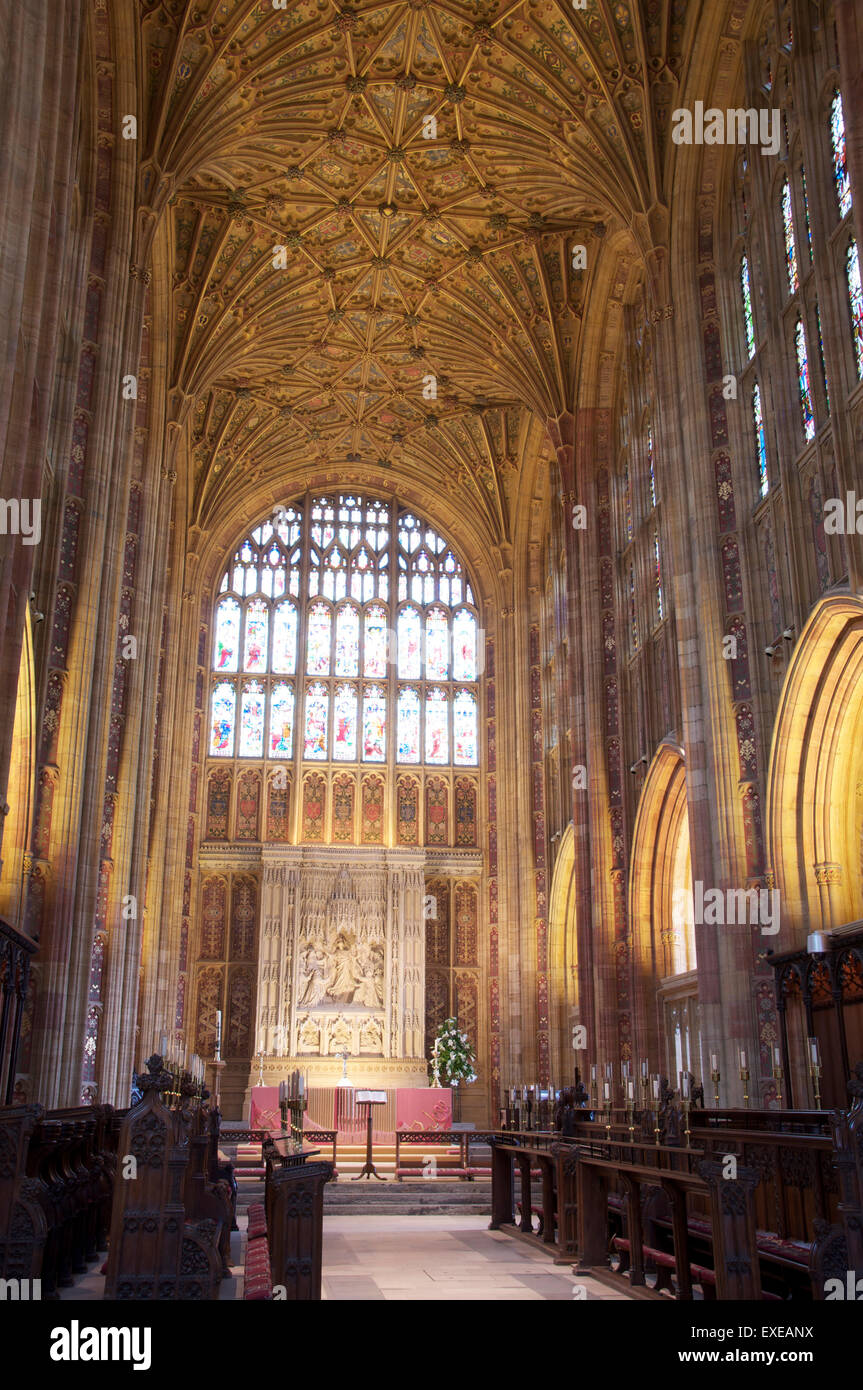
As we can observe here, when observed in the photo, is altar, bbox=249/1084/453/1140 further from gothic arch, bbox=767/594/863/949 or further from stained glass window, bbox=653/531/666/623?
gothic arch, bbox=767/594/863/949

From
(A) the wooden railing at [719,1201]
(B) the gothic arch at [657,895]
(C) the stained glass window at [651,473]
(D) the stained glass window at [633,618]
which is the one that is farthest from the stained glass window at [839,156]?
(A) the wooden railing at [719,1201]

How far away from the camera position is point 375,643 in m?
32.8

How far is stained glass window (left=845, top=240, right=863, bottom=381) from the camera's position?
13391 mm

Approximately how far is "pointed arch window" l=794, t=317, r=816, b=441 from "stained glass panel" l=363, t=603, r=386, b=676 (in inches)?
726

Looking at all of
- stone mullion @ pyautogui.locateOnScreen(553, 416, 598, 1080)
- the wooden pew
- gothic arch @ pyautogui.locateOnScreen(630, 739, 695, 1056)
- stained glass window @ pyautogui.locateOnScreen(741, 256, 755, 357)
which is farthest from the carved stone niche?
the wooden pew

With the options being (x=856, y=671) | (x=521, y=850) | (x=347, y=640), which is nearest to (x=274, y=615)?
(x=347, y=640)

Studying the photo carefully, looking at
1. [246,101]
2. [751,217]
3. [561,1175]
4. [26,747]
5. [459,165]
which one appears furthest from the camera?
[459,165]

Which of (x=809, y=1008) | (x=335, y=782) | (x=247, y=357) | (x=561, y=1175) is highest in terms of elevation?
(x=247, y=357)

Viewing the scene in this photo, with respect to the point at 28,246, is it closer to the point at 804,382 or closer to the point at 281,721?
the point at 804,382

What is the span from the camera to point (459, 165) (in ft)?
76.4

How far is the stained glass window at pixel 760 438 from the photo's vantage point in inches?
663

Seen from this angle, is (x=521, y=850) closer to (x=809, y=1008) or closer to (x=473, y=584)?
(x=473, y=584)

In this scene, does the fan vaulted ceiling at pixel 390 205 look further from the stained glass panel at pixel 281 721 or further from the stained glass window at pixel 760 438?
the stained glass panel at pixel 281 721
